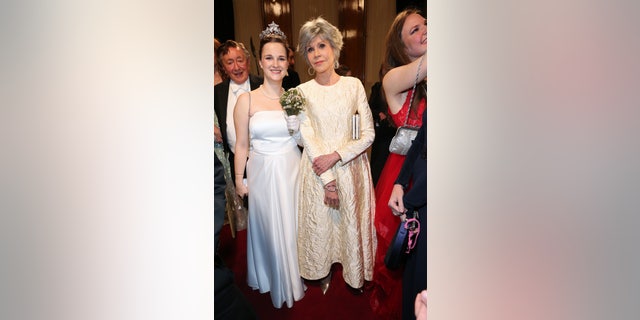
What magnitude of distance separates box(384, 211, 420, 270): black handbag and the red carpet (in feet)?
0.44

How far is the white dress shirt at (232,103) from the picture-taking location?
1.02 m

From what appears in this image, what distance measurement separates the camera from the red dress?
1016 mm

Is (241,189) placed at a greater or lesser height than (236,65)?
lesser

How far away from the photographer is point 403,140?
3.33 feet

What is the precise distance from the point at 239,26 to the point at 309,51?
0.21 metres

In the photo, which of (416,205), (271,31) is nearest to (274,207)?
(416,205)

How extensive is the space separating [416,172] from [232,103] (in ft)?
1.87

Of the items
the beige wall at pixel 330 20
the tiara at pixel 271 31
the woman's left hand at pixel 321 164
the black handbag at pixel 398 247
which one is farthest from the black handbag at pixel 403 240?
the tiara at pixel 271 31

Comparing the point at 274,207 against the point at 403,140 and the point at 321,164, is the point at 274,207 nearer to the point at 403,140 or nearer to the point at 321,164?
the point at 321,164

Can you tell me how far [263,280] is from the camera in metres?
1.03

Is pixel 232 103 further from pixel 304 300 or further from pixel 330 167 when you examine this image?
pixel 304 300

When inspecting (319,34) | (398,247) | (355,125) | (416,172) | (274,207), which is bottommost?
(398,247)
